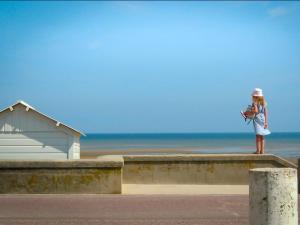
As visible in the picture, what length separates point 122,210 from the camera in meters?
9.62

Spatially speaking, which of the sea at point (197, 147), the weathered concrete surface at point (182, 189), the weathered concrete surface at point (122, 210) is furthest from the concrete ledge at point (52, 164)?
the sea at point (197, 147)

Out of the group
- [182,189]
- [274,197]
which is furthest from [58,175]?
[274,197]

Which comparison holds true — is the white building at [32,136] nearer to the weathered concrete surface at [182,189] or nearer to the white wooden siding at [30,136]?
the white wooden siding at [30,136]

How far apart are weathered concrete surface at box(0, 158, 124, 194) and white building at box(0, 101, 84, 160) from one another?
197 cm

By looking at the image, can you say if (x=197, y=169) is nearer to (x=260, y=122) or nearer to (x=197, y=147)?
(x=260, y=122)

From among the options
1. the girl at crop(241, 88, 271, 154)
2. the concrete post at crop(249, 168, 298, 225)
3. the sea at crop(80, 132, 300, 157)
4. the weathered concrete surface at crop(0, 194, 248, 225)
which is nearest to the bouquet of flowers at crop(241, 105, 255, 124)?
the girl at crop(241, 88, 271, 154)

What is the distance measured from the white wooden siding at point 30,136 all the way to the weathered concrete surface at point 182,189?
2013 millimetres

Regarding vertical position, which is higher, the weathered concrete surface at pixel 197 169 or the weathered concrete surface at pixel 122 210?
the weathered concrete surface at pixel 197 169

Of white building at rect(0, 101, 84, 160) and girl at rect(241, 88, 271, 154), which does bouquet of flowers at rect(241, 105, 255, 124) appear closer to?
girl at rect(241, 88, 271, 154)

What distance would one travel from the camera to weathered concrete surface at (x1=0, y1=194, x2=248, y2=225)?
8634mm

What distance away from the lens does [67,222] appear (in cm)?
852

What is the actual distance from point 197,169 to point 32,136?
4.28 metres

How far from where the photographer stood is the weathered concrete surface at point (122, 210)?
863cm

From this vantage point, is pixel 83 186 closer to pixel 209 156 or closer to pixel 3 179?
pixel 3 179
